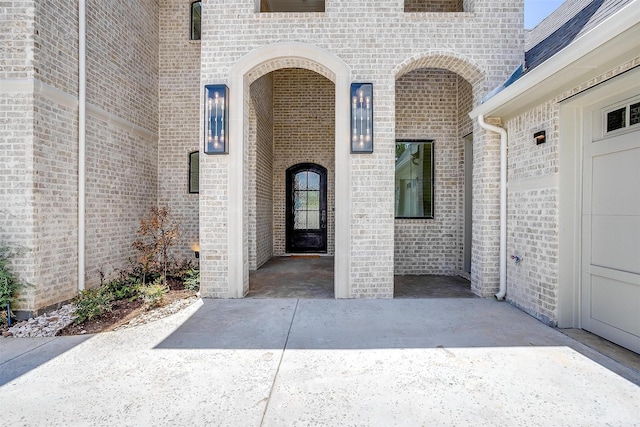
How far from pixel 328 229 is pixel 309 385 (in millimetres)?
6698

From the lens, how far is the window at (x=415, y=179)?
699 cm

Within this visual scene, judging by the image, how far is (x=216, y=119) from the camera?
5066 mm

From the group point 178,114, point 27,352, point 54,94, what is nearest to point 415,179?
point 178,114

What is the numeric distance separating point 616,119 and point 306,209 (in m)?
7.05

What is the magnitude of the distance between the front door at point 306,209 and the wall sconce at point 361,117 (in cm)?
433

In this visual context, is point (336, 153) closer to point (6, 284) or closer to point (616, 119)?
point (616, 119)

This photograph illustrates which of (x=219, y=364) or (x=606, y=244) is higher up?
(x=606, y=244)

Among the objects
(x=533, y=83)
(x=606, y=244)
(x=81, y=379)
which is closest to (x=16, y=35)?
(x=81, y=379)

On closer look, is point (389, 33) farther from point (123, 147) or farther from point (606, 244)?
point (123, 147)

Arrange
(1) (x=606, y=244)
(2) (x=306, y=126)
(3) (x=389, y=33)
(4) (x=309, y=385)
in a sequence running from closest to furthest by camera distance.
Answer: (4) (x=309, y=385) → (1) (x=606, y=244) → (3) (x=389, y=33) → (2) (x=306, y=126)

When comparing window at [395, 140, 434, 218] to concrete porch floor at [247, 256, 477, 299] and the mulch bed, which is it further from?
the mulch bed

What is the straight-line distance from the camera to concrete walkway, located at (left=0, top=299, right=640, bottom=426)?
231cm

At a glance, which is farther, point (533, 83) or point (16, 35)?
point (16, 35)

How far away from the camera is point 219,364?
3.03 m
